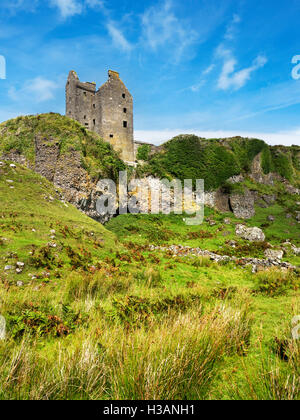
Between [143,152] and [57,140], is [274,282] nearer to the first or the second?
[57,140]

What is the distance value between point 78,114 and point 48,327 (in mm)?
34173

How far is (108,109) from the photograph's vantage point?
31172 millimetres

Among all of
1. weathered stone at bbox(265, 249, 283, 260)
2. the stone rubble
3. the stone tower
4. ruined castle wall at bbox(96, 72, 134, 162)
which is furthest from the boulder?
ruined castle wall at bbox(96, 72, 134, 162)

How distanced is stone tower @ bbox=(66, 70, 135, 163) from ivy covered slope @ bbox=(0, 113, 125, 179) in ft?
27.8

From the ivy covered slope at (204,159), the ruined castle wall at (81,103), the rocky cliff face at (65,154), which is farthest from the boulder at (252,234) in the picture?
the ruined castle wall at (81,103)

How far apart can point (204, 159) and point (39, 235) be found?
83.2 feet

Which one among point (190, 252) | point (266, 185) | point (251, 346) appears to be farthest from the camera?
point (266, 185)

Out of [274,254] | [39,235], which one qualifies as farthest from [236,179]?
[39,235]

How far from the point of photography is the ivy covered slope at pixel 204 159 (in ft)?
93.8

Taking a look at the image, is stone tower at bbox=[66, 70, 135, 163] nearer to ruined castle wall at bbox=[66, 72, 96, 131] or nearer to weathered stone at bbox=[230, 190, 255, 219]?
ruined castle wall at bbox=[66, 72, 96, 131]

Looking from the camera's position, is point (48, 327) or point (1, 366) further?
point (48, 327)
